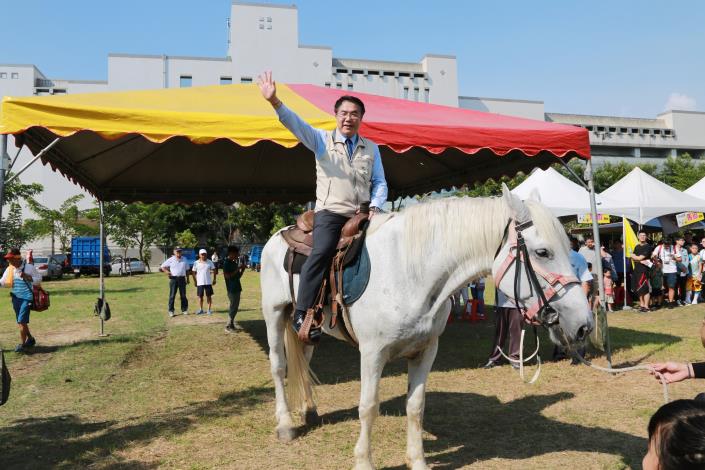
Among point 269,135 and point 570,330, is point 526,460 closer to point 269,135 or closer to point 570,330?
point 570,330

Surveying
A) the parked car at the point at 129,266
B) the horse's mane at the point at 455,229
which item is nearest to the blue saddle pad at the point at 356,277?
the horse's mane at the point at 455,229

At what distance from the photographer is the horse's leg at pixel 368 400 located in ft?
11.0

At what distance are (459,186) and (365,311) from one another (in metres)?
7.53

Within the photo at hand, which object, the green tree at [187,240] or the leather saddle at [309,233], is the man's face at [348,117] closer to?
the leather saddle at [309,233]

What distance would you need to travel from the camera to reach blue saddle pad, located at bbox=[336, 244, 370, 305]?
3.43m

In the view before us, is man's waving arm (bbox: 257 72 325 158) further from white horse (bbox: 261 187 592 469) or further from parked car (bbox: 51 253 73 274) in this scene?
parked car (bbox: 51 253 73 274)

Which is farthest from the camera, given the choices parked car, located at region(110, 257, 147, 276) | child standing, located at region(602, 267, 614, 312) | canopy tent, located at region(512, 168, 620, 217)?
parked car, located at region(110, 257, 147, 276)

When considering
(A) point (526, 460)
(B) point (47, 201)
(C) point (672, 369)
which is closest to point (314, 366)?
(A) point (526, 460)

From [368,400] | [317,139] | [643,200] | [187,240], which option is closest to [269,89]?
[317,139]

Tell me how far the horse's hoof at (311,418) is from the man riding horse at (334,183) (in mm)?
1380

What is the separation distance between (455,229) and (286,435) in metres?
2.43

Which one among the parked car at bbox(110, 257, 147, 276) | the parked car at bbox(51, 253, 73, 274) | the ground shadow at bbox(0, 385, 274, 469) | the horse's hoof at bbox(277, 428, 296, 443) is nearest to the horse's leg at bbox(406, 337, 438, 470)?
the horse's hoof at bbox(277, 428, 296, 443)

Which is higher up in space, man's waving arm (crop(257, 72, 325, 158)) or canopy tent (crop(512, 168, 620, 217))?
canopy tent (crop(512, 168, 620, 217))

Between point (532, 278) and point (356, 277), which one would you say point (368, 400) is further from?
point (532, 278)
